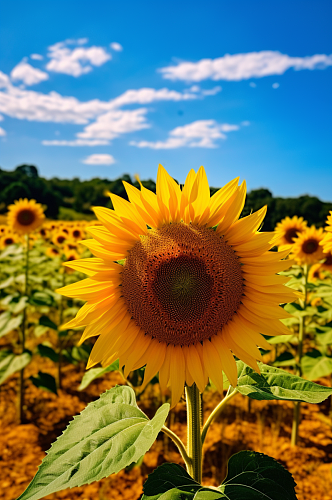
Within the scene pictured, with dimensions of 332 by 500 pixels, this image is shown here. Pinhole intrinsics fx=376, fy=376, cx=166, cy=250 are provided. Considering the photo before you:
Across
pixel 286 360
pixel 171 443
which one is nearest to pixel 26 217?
pixel 171 443

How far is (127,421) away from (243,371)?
561 mm

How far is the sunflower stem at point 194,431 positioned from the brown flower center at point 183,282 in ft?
0.84

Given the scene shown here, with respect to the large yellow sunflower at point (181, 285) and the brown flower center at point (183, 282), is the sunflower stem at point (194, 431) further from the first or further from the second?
the brown flower center at point (183, 282)

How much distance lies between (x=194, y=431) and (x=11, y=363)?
10.5ft

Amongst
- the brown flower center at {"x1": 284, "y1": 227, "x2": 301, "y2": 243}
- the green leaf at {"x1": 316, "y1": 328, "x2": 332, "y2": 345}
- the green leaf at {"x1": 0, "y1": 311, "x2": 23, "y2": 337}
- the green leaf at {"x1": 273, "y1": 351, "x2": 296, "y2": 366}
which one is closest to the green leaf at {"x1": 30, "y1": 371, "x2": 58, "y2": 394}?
the green leaf at {"x1": 0, "y1": 311, "x2": 23, "y2": 337}

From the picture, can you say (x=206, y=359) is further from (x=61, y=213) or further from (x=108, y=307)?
(x=61, y=213)

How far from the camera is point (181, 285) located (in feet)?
5.17

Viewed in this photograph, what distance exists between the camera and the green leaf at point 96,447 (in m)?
1.29

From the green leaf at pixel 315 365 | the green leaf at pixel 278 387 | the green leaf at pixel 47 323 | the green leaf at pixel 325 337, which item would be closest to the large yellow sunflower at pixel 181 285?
the green leaf at pixel 278 387

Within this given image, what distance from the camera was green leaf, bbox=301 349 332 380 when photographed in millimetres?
3760

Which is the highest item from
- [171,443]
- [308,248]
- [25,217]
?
[25,217]

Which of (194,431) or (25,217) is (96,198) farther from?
(194,431)

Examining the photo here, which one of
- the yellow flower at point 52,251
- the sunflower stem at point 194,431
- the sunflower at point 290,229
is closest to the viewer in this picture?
the sunflower stem at point 194,431

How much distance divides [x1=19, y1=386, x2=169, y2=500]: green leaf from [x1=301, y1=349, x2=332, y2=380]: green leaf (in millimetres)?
2754
